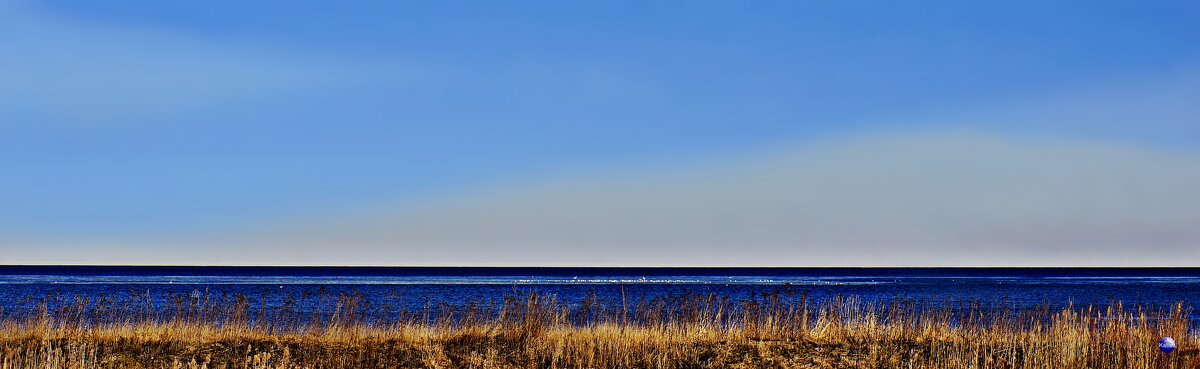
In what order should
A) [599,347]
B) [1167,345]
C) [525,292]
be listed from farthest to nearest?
[525,292] → [599,347] → [1167,345]

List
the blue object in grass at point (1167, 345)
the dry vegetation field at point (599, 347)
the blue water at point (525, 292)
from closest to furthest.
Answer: the dry vegetation field at point (599, 347) → the blue object in grass at point (1167, 345) → the blue water at point (525, 292)

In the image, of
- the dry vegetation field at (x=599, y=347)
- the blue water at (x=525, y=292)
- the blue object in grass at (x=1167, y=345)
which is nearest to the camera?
the dry vegetation field at (x=599, y=347)

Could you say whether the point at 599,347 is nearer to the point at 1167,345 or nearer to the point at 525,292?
the point at 1167,345

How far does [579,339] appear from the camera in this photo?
18547 millimetres

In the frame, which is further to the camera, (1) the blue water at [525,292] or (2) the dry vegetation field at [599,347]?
(1) the blue water at [525,292]

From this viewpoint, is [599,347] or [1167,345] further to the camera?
[599,347]

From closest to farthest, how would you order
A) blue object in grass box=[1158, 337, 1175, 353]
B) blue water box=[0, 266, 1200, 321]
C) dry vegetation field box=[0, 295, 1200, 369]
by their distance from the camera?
dry vegetation field box=[0, 295, 1200, 369] < blue object in grass box=[1158, 337, 1175, 353] < blue water box=[0, 266, 1200, 321]

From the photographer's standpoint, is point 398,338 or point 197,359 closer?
point 197,359

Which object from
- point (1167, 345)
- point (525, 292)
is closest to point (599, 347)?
point (1167, 345)

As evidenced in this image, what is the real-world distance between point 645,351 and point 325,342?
5.21 metres

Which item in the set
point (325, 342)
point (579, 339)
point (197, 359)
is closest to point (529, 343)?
point (579, 339)

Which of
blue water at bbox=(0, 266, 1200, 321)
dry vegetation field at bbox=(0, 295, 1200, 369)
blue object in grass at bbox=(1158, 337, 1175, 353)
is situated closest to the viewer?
dry vegetation field at bbox=(0, 295, 1200, 369)

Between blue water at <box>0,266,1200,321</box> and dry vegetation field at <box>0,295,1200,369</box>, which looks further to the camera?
blue water at <box>0,266,1200,321</box>

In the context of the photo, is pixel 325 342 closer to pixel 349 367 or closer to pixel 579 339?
pixel 349 367
